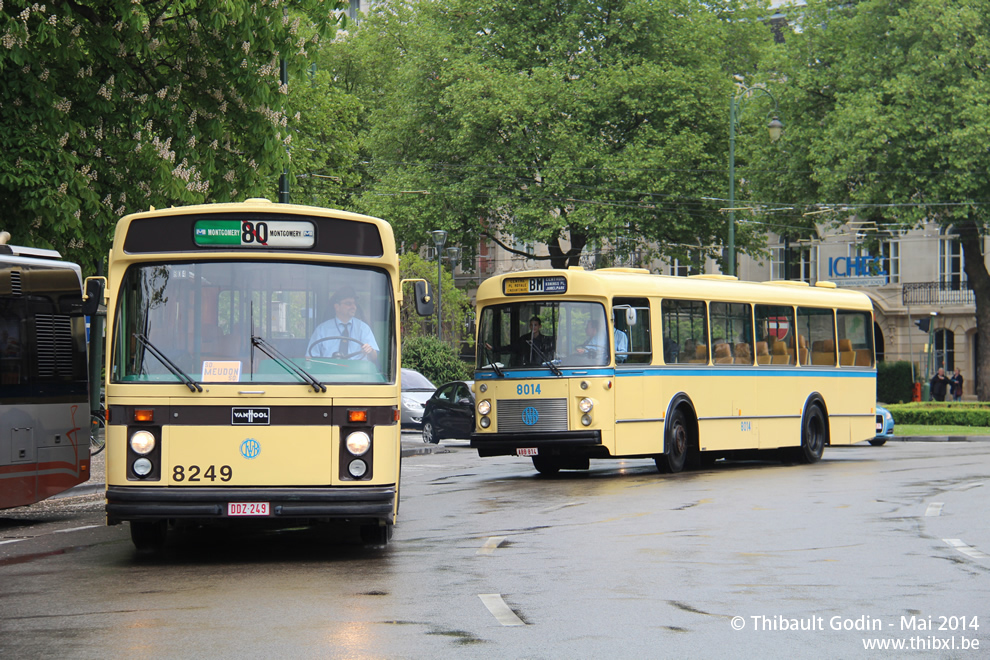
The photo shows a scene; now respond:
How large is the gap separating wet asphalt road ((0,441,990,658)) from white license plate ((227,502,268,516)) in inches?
16.3

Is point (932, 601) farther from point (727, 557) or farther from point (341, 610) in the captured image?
point (341, 610)

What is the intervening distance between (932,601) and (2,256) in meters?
9.28

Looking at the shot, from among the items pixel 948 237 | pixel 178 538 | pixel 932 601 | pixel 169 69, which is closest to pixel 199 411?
pixel 178 538

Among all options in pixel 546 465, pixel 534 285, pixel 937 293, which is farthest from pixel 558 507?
pixel 937 293

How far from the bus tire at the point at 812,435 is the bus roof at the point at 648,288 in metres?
1.87

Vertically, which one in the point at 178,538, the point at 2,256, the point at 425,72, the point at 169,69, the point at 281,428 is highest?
the point at 425,72

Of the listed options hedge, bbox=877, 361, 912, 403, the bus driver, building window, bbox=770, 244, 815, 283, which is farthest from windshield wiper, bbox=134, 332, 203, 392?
building window, bbox=770, 244, 815, 283

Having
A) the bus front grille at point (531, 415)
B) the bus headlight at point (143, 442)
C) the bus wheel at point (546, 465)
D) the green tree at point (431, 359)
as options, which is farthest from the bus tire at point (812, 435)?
the green tree at point (431, 359)

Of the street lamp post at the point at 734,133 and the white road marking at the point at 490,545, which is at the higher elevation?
the street lamp post at the point at 734,133

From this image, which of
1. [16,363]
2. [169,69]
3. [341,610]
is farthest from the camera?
[169,69]

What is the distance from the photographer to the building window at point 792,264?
60503 millimetres

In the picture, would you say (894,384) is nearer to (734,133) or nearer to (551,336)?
(734,133)

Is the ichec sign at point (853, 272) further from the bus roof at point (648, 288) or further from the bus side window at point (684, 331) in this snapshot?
the bus side window at point (684, 331)

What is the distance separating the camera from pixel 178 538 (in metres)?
12.3
